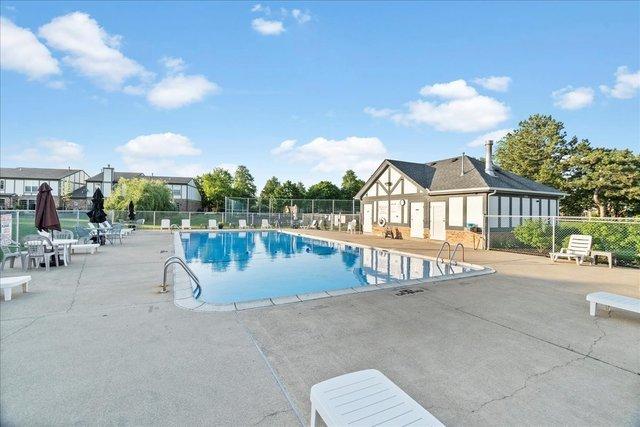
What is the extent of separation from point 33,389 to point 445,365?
3600mm

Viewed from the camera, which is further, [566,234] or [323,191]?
[323,191]

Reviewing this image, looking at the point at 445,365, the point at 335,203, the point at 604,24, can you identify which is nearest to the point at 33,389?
the point at 445,365

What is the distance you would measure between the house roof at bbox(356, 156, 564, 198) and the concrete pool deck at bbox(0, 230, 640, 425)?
33.0 ft

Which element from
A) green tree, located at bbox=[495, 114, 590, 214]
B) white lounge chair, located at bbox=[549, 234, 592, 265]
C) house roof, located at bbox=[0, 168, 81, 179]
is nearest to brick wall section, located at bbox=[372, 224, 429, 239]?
white lounge chair, located at bbox=[549, 234, 592, 265]

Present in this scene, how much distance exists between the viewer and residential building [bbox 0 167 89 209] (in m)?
38.9

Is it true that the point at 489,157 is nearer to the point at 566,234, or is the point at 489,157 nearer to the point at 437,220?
the point at 437,220

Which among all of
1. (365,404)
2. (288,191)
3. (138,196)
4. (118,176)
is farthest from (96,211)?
(118,176)

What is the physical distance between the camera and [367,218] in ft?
71.5

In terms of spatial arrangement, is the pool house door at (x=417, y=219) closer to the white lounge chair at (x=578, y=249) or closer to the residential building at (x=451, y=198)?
the residential building at (x=451, y=198)

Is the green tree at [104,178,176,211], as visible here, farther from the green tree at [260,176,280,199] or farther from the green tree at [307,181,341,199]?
the green tree at [307,181,341,199]

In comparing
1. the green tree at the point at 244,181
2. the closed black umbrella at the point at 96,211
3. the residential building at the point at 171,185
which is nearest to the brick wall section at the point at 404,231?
the closed black umbrella at the point at 96,211

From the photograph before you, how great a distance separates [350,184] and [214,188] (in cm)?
2144

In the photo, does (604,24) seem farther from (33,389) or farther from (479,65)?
(33,389)

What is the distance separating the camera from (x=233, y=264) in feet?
35.3
